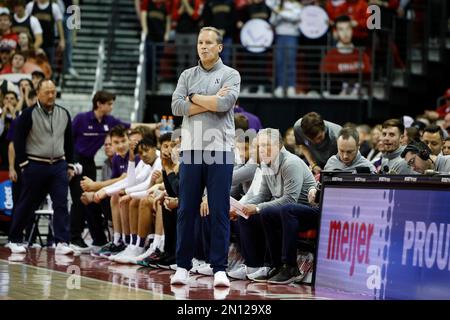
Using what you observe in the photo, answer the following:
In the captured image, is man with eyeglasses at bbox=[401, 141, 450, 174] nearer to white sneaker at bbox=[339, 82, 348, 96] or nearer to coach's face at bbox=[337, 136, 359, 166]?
coach's face at bbox=[337, 136, 359, 166]

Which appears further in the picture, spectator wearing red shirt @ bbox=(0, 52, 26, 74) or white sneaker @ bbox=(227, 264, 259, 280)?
spectator wearing red shirt @ bbox=(0, 52, 26, 74)

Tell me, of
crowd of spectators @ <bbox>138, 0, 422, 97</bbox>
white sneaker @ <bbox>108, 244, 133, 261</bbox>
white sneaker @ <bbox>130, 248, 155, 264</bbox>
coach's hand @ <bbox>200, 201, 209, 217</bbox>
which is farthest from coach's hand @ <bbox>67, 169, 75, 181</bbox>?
crowd of spectators @ <bbox>138, 0, 422, 97</bbox>

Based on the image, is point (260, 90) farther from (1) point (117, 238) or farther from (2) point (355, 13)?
(1) point (117, 238)

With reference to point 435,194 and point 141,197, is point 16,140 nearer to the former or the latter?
point 141,197

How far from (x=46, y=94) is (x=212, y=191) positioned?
457cm

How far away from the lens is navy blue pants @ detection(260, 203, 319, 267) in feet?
35.5

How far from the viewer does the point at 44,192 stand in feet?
47.2

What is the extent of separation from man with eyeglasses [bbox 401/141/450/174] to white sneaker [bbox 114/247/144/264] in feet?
11.2

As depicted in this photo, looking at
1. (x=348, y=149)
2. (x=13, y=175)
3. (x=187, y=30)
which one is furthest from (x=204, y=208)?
(x=187, y=30)

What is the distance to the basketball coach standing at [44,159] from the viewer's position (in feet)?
46.2

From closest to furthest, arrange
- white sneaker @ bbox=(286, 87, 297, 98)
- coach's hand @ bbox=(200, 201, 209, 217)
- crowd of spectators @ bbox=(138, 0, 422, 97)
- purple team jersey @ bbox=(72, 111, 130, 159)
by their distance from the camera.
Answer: coach's hand @ bbox=(200, 201, 209, 217), purple team jersey @ bbox=(72, 111, 130, 159), crowd of spectators @ bbox=(138, 0, 422, 97), white sneaker @ bbox=(286, 87, 297, 98)

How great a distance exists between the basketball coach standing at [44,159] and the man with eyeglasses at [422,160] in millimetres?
4615

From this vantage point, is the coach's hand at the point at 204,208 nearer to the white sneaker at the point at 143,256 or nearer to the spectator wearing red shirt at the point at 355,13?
the white sneaker at the point at 143,256
